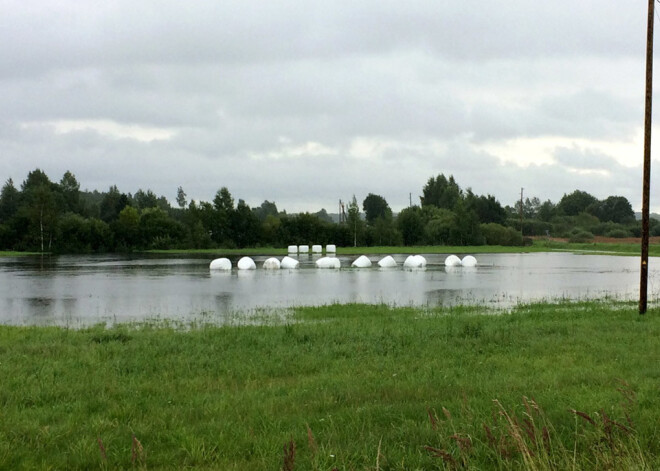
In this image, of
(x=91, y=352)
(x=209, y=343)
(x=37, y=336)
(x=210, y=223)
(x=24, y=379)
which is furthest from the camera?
(x=210, y=223)

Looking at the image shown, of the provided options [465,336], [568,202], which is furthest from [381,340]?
[568,202]

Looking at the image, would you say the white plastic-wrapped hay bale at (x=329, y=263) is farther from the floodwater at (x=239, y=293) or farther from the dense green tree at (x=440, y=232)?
the dense green tree at (x=440, y=232)

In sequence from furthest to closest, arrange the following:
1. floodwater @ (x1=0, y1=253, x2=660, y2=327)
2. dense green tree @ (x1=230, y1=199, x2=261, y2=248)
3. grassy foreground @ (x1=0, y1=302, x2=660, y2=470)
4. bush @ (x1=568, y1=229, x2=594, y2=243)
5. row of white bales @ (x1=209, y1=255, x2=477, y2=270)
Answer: bush @ (x1=568, y1=229, x2=594, y2=243)
dense green tree @ (x1=230, y1=199, x2=261, y2=248)
row of white bales @ (x1=209, y1=255, x2=477, y2=270)
floodwater @ (x1=0, y1=253, x2=660, y2=327)
grassy foreground @ (x1=0, y1=302, x2=660, y2=470)

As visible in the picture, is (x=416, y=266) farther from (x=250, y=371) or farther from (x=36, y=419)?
(x=36, y=419)

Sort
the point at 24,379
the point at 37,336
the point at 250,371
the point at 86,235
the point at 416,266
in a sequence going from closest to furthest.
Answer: the point at 24,379 < the point at 250,371 < the point at 37,336 < the point at 416,266 < the point at 86,235

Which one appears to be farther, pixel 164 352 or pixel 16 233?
pixel 16 233

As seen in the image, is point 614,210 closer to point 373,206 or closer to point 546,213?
point 546,213

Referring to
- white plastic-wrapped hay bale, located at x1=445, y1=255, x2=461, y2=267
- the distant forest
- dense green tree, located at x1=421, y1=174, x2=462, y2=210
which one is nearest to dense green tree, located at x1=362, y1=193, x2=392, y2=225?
dense green tree, located at x1=421, y1=174, x2=462, y2=210

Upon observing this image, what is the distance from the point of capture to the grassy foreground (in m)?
5.64

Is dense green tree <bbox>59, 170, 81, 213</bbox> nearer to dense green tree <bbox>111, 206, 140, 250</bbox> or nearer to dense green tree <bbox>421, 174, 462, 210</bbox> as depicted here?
dense green tree <bbox>111, 206, 140, 250</bbox>

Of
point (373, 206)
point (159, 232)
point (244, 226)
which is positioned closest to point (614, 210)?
point (373, 206)

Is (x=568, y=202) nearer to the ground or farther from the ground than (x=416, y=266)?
farther from the ground

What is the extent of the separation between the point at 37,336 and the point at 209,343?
4427mm

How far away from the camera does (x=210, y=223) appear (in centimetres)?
9631
